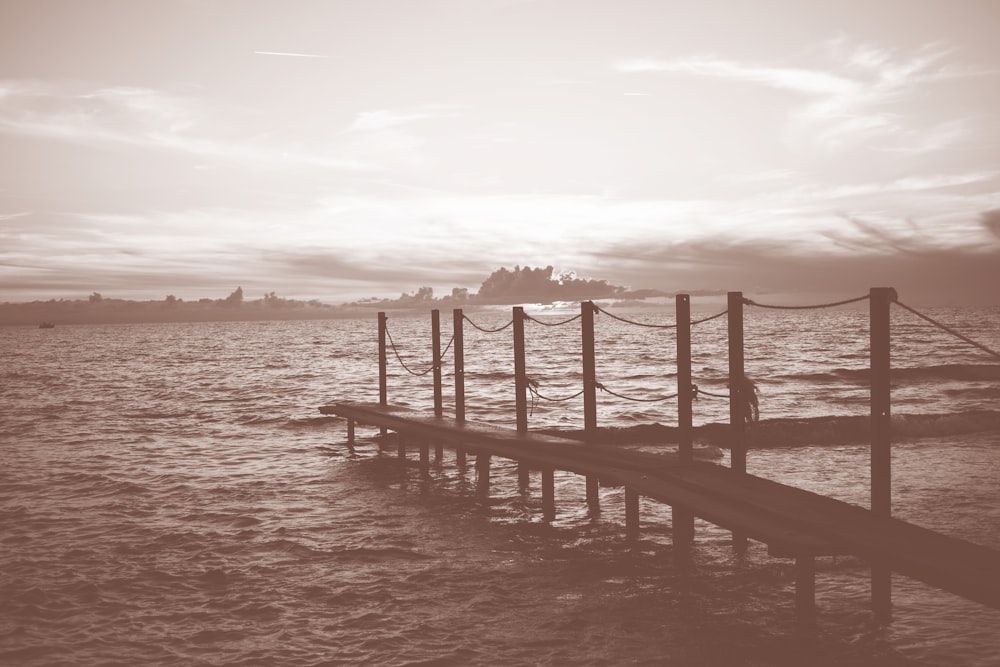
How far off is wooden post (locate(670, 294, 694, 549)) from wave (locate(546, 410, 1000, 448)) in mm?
10021

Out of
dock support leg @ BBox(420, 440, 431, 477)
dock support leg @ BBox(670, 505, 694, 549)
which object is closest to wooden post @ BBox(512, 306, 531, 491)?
dock support leg @ BBox(420, 440, 431, 477)

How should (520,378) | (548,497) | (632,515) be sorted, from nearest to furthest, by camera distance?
(632,515)
(548,497)
(520,378)

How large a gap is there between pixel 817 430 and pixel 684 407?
1224 cm

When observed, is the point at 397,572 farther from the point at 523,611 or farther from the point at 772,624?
the point at 772,624

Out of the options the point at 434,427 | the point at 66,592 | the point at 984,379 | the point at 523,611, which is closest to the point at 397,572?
the point at 523,611

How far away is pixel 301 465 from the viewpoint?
58.7 ft

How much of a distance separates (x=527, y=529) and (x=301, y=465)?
25.4 ft

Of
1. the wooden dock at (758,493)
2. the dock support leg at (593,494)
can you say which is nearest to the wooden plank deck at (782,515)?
the wooden dock at (758,493)

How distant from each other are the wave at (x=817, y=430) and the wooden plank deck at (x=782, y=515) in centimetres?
926

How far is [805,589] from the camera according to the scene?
24.4ft

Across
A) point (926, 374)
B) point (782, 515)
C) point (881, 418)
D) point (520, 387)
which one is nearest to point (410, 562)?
point (782, 515)

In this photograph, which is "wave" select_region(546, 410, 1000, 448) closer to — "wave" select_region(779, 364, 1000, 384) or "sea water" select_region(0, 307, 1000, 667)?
"sea water" select_region(0, 307, 1000, 667)

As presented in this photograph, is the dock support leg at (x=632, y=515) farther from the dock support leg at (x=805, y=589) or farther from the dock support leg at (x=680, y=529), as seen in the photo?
the dock support leg at (x=805, y=589)

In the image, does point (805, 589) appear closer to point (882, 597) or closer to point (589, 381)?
point (882, 597)
